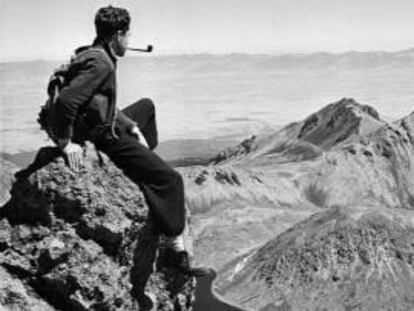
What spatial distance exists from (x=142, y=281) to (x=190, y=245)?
110 centimetres

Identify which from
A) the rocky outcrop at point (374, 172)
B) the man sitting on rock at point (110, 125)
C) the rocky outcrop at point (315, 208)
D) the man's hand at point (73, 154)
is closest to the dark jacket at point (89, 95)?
the man sitting on rock at point (110, 125)

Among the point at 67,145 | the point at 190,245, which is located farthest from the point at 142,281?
the point at 67,145

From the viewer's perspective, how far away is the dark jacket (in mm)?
11352

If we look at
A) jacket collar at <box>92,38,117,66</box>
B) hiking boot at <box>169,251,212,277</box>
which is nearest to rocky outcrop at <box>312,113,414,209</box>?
hiking boot at <box>169,251,212,277</box>

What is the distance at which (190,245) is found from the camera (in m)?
13.1

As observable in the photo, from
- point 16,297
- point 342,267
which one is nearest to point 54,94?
point 16,297

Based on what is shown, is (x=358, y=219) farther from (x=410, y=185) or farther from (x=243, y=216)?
(x=410, y=185)

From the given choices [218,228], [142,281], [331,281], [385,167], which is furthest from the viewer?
[385,167]

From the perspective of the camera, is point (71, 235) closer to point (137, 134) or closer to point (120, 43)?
point (137, 134)

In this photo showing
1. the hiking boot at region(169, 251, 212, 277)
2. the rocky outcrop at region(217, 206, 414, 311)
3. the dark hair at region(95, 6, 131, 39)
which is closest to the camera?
the dark hair at region(95, 6, 131, 39)

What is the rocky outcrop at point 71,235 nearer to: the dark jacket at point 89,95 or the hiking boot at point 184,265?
the dark jacket at point 89,95

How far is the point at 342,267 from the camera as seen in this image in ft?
354

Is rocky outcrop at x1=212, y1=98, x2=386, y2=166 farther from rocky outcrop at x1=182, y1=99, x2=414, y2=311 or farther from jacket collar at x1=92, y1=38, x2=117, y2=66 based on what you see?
jacket collar at x1=92, y1=38, x2=117, y2=66

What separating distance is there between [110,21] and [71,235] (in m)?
2.61
